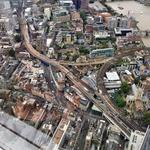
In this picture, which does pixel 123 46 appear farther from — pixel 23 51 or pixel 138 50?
pixel 23 51

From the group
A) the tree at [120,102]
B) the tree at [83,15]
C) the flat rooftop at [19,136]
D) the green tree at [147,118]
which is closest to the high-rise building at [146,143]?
the green tree at [147,118]

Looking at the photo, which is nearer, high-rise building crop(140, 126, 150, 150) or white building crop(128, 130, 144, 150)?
high-rise building crop(140, 126, 150, 150)

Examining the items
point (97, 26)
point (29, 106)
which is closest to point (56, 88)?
point (29, 106)

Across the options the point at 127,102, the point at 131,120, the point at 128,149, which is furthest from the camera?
the point at 127,102

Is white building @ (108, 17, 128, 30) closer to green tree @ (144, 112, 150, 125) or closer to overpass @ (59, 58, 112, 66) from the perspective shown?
overpass @ (59, 58, 112, 66)

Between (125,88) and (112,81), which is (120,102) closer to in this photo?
(125,88)

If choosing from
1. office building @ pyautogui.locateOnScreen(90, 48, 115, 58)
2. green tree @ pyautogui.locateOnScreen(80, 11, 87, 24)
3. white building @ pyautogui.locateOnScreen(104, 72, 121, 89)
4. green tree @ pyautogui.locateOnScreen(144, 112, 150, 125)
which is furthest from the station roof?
green tree @ pyautogui.locateOnScreen(80, 11, 87, 24)

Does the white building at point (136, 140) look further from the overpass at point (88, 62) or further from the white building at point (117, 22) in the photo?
the white building at point (117, 22)

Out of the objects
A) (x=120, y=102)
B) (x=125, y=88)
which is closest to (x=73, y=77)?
(x=125, y=88)
